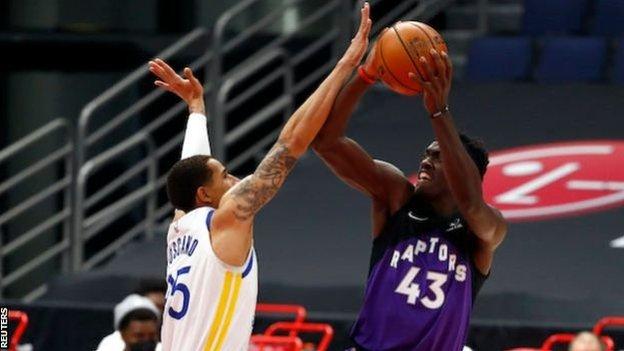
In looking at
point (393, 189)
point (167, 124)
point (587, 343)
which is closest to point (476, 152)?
point (393, 189)

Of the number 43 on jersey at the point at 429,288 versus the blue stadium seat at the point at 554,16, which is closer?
the number 43 on jersey at the point at 429,288

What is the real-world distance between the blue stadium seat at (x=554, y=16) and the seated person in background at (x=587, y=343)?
14.8 feet

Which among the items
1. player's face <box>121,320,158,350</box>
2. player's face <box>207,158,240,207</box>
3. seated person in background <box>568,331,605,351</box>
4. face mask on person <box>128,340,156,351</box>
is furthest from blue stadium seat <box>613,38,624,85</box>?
player's face <box>207,158,240,207</box>

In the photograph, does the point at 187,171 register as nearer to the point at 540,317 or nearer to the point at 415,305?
the point at 415,305

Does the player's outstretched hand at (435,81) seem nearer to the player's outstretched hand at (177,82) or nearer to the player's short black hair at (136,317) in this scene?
the player's outstretched hand at (177,82)

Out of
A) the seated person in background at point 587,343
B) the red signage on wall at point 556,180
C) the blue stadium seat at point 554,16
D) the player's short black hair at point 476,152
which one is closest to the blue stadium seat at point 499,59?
the blue stadium seat at point 554,16

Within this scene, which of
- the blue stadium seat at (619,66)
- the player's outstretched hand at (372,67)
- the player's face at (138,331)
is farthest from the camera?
the blue stadium seat at (619,66)

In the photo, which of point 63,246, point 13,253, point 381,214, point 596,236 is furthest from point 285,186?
point 381,214

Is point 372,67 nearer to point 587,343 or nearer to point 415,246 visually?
point 415,246

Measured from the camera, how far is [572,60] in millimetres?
12625

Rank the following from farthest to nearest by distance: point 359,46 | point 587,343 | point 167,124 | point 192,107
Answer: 1. point 167,124
2. point 587,343
3. point 192,107
4. point 359,46

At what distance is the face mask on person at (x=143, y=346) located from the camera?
9.34 metres

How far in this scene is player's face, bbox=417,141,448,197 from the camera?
21.3ft

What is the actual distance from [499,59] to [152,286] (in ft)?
12.0
